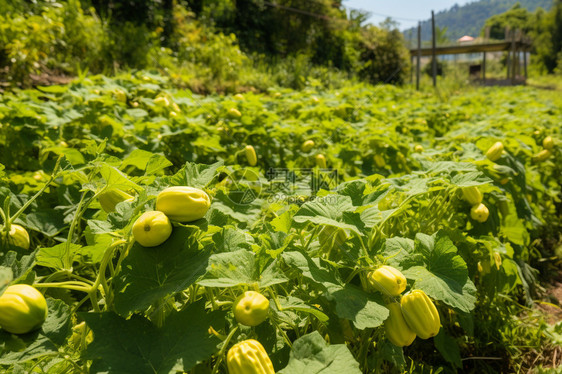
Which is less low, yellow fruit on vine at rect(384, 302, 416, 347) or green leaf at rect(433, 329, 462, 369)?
yellow fruit on vine at rect(384, 302, 416, 347)

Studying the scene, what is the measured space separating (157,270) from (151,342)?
5.0 inches

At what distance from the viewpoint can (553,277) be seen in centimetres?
262

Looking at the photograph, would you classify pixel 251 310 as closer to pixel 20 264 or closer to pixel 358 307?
pixel 358 307

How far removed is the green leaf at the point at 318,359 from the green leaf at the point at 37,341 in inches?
16.3

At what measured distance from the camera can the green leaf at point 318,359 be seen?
0.72m

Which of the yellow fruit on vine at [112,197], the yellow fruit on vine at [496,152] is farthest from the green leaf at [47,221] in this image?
the yellow fruit on vine at [496,152]

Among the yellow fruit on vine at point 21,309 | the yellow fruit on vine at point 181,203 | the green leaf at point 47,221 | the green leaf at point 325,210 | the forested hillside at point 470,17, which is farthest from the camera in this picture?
the forested hillside at point 470,17

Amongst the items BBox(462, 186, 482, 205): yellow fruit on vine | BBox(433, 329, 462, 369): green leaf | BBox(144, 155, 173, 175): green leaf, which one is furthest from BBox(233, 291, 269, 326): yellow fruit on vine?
BBox(462, 186, 482, 205): yellow fruit on vine

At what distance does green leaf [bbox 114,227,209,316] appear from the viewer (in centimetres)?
72

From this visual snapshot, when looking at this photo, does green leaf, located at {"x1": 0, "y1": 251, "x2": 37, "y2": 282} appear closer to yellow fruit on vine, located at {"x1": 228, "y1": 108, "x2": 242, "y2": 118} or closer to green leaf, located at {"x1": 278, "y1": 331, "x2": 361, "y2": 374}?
green leaf, located at {"x1": 278, "y1": 331, "x2": 361, "y2": 374}

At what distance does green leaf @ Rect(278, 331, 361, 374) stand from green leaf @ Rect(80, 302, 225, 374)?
0.51 feet

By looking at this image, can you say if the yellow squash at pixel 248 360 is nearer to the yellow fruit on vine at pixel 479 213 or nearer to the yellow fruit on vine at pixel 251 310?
the yellow fruit on vine at pixel 251 310

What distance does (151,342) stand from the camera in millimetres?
717

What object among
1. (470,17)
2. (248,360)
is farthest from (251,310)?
(470,17)
